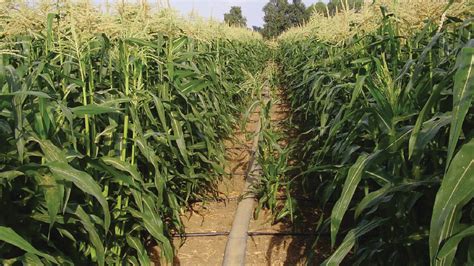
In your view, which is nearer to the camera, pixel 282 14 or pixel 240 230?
pixel 240 230

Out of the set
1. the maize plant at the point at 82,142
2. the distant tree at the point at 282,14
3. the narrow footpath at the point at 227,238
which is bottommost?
the narrow footpath at the point at 227,238

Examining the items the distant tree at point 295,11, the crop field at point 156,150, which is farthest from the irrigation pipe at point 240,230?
the distant tree at point 295,11

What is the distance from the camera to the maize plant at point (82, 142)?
169cm

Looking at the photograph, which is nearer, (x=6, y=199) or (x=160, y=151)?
(x=6, y=199)

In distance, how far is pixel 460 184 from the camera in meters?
1.16

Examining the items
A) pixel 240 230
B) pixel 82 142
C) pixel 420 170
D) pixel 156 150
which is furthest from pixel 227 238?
pixel 420 170

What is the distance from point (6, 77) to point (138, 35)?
3.44 feet

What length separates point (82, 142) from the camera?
230 centimetres

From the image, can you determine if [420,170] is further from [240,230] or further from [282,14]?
[282,14]

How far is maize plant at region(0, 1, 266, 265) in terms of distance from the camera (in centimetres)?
169

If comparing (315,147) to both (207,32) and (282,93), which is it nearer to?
(207,32)

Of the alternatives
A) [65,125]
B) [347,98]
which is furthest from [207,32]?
[65,125]

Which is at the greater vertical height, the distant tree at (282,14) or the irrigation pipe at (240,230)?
the distant tree at (282,14)

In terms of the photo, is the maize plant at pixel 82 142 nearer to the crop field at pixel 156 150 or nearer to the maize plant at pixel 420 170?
the crop field at pixel 156 150
